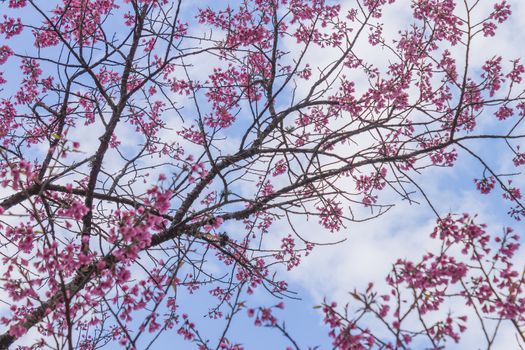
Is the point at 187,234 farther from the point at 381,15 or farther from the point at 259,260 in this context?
the point at 381,15

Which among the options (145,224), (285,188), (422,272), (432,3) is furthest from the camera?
(432,3)

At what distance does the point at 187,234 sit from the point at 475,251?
144 inches

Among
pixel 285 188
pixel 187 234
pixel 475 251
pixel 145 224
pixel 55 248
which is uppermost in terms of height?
pixel 285 188

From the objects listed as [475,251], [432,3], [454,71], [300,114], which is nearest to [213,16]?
[300,114]

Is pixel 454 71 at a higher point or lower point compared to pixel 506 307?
higher

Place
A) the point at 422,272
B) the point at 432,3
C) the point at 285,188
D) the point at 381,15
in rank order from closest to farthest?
the point at 422,272, the point at 285,188, the point at 432,3, the point at 381,15

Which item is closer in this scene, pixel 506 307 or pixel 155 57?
pixel 506 307

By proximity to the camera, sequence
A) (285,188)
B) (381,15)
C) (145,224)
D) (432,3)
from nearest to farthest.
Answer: (145,224), (285,188), (432,3), (381,15)

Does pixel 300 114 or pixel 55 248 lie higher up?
pixel 300 114

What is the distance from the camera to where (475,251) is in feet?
12.8

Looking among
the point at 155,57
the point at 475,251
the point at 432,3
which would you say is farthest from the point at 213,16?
the point at 475,251

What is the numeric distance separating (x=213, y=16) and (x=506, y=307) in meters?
6.81

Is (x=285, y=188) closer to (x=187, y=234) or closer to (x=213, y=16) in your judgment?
(x=187, y=234)

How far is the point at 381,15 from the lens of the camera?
8.72 meters
